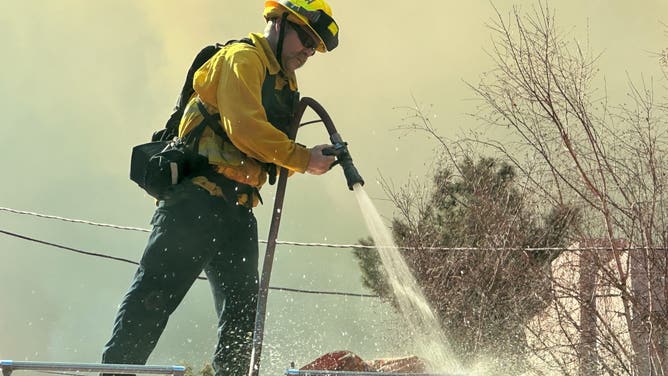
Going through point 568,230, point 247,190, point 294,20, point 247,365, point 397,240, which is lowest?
point 247,365

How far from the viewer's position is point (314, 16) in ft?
12.2

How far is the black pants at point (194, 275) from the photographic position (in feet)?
11.6

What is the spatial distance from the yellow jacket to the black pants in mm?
164

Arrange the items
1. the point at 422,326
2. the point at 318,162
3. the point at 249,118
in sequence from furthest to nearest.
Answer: the point at 422,326
the point at 318,162
the point at 249,118

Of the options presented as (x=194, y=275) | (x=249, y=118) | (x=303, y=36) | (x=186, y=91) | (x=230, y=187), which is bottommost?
(x=194, y=275)

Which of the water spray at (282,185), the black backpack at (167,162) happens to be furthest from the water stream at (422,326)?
the black backpack at (167,162)

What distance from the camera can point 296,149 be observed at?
3518mm

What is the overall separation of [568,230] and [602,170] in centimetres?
96

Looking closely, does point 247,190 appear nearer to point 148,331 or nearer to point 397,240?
point 148,331

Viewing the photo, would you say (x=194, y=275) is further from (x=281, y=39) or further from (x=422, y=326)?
(x=422, y=326)

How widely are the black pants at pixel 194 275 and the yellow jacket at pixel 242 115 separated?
0.16 metres

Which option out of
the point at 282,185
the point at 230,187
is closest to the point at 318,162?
the point at 282,185

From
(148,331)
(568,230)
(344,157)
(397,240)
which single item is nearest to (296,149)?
(344,157)

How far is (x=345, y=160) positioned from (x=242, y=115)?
0.44 meters
